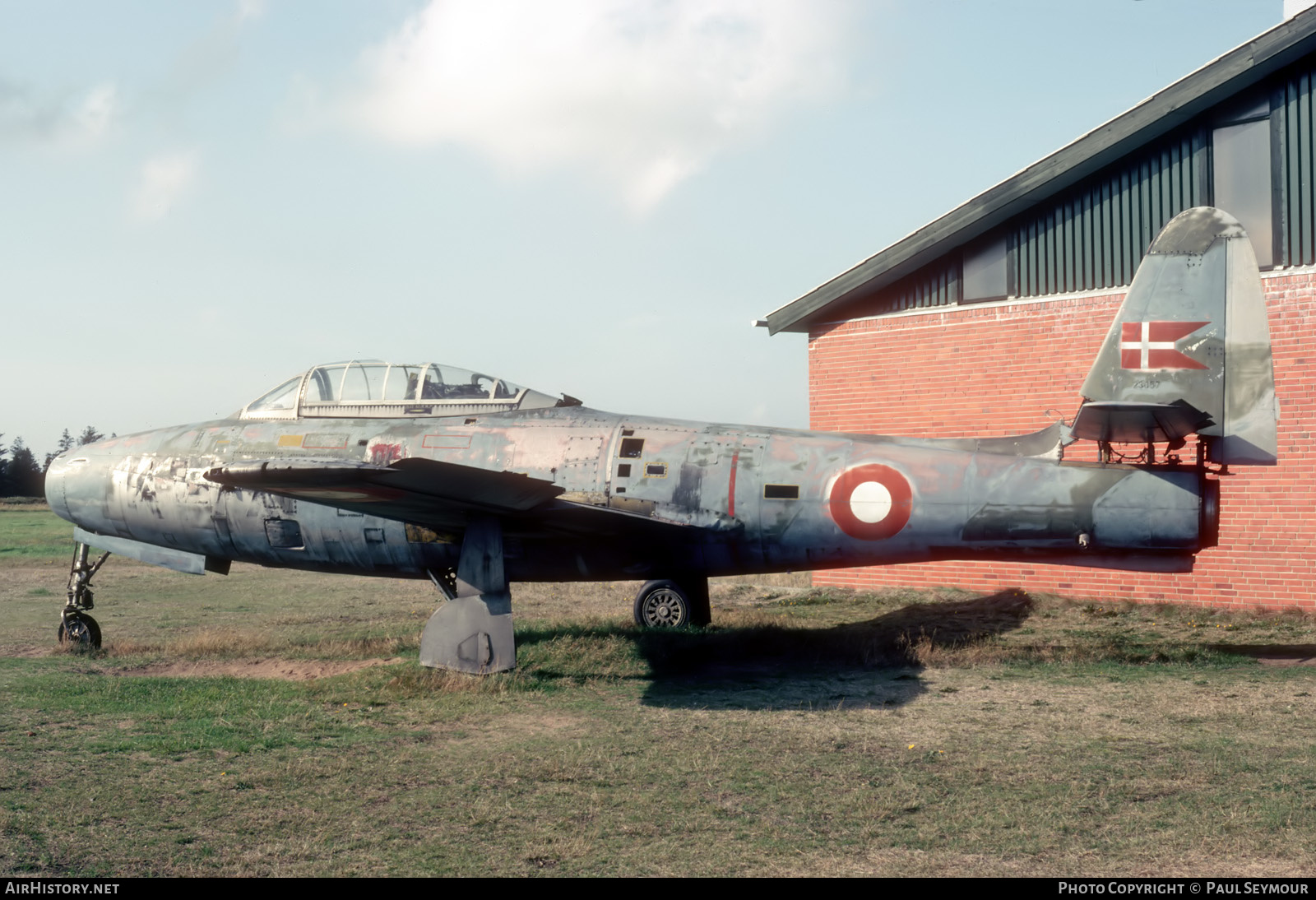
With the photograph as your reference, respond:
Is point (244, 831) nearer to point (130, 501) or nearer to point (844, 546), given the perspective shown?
A: point (844, 546)

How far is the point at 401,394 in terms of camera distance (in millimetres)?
→ 11828

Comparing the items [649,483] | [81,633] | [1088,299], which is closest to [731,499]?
[649,483]

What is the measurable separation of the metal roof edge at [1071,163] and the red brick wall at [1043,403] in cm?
91

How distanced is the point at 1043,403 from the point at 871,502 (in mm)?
7680

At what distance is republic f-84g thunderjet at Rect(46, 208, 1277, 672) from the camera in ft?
29.7

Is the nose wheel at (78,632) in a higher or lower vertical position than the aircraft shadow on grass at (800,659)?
higher

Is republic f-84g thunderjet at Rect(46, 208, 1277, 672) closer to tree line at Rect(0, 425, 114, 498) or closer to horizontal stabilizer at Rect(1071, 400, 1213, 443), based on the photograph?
horizontal stabilizer at Rect(1071, 400, 1213, 443)

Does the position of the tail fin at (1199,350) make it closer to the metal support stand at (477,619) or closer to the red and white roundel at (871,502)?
the red and white roundel at (871,502)

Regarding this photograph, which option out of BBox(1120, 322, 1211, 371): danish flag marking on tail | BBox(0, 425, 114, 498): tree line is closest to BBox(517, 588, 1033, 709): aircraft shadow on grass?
BBox(1120, 322, 1211, 371): danish flag marking on tail

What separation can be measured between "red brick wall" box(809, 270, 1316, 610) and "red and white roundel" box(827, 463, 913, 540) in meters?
6.15

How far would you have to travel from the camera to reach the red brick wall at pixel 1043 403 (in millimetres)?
14148

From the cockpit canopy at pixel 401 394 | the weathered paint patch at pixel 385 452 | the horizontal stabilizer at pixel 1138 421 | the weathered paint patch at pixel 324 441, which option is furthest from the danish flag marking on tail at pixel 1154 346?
the weathered paint patch at pixel 324 441

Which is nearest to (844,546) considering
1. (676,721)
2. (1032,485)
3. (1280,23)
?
(1032,485)

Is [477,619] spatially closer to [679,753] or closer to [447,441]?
[447,441]
